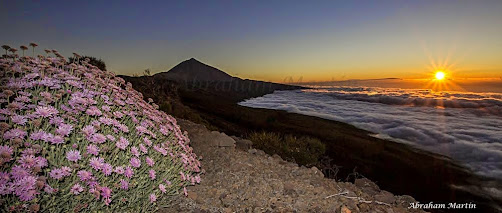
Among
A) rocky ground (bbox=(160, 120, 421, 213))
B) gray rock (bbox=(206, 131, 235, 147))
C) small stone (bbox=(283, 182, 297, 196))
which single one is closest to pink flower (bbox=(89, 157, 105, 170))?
rocky ground (bbox=(160, 120, 421, 213))

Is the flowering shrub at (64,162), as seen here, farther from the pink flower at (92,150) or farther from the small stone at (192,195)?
the small stone at (192,195)

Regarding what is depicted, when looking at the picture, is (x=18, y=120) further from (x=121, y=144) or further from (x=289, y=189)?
(x=289, y=189)

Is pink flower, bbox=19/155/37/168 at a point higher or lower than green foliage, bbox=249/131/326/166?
→ higher

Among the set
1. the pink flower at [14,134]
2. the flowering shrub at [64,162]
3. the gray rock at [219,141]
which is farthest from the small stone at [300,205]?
the gray rock at [219,141]

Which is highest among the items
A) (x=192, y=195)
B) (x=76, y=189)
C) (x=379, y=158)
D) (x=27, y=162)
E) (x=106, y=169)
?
(x=27, y=162)

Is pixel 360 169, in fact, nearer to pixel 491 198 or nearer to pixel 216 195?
pixel 491 198

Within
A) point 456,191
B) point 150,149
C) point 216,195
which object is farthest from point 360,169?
point 150,149

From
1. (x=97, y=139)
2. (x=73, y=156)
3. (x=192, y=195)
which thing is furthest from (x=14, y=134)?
(x=192, y=195)

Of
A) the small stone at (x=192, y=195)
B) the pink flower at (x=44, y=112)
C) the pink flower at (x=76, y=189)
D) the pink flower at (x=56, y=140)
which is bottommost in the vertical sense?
the small stone at (x=192, y=195)

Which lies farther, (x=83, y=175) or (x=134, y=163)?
(x=134, y=163)

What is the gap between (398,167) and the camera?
45.5ft

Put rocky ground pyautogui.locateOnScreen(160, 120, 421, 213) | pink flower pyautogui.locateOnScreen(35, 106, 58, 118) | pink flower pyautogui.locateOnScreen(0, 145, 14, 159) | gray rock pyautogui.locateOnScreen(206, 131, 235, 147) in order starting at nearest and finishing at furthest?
pink flower pyautogui.locateOnScreen(0, 145, 14, 159) → pink flower pyautogui.locateOnScreen(35, 106, 58, 118) → rocky ground pyautogui.locateOnScreen(160, 120, 421, 213) → gray rock pyautogui.locateOnScreen(206, 131, 235, 147)

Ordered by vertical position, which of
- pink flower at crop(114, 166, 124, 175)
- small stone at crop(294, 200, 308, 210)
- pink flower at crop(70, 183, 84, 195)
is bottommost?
small stone at crop(294, 200, 308, 210)

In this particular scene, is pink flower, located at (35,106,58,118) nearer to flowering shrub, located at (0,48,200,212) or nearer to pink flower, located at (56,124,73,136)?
flowering shrub, located at (0,48,200,212)
